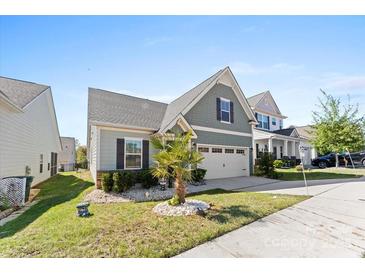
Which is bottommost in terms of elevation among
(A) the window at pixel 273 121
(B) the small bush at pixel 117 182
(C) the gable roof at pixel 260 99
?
(B) the small bush at pixel 117 182

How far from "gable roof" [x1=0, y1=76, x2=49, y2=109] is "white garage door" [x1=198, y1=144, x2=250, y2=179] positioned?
10.9m

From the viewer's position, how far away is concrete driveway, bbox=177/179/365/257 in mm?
3771

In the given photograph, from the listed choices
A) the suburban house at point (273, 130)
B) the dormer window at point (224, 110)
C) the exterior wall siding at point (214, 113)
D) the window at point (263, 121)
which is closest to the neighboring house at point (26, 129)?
the exterior wall siding at point (214, 113)

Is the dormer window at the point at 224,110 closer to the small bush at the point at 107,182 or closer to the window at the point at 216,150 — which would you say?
the window at the point at 216,150

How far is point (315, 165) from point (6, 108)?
92.8ft

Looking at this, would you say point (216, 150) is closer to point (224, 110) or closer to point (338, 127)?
point (224, 110)

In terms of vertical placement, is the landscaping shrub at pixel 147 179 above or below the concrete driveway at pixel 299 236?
above

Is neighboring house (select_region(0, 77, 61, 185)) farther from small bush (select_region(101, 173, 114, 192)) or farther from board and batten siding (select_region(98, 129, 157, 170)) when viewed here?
small bush (select_region(101, 173, 114, 192))

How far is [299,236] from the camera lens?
4.49 metres

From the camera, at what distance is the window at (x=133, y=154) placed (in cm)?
1098

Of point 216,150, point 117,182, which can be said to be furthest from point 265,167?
point 117,182

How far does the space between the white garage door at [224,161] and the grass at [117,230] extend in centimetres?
661
